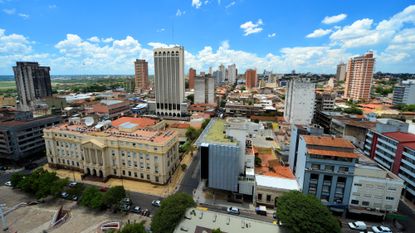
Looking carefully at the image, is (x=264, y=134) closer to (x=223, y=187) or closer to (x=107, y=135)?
(x=223, y=187)

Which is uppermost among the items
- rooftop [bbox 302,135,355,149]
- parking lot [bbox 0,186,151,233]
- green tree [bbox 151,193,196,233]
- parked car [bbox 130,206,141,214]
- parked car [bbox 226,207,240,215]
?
rooftop [bbox 302,135,355,149]

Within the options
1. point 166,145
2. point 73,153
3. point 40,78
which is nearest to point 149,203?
point 166,145

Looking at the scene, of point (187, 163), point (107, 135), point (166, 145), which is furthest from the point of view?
point (187, 163)

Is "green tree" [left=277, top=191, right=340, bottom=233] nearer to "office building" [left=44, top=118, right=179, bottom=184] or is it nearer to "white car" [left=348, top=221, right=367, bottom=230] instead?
"white car" [left=348, top=221, right=367, bottom=230]

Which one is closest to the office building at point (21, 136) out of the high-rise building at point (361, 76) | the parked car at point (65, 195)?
the parked car at point (65, 195)

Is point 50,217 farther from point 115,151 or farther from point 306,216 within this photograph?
point 306,216

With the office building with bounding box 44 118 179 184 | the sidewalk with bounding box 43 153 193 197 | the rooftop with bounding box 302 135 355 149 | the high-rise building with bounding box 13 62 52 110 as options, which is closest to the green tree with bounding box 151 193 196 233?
the sidewalk with bounding box 43 153 193 197

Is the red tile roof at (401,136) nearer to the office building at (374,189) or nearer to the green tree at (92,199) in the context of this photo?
the office building at (374,189)
